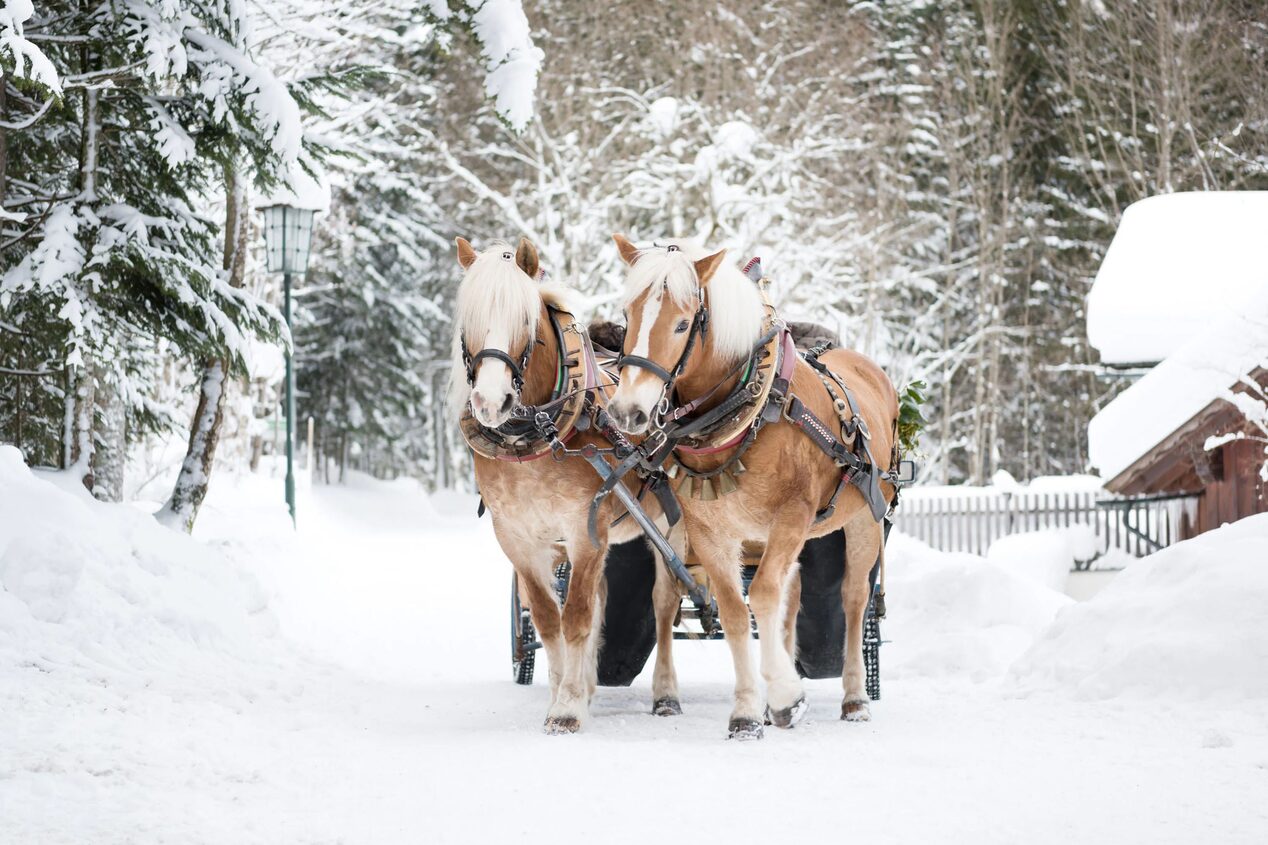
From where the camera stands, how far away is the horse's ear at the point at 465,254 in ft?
20.6

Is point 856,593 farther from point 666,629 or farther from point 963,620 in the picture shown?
point 963,620

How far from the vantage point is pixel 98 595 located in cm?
700

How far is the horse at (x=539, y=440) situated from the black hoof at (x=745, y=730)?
0.74 metres

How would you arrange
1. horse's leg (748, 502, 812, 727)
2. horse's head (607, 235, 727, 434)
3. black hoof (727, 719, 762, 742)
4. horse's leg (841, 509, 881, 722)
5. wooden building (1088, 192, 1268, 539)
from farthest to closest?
wooden building (1088, 192, 1268, 539), horse's leg (841, 509, 881, 722), horse's leg (748, 502, 812, 727), black hoof (727, 719, 762, 742), horse's head (607, 235, 727, 434)

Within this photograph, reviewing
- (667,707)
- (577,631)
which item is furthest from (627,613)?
(577,631)

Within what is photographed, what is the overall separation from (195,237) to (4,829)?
19.1 ft

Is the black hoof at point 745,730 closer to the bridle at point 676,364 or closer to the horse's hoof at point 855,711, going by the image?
the horse's hoof at point 855,711

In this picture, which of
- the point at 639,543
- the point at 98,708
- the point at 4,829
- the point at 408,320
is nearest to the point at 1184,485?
the point at 639,543

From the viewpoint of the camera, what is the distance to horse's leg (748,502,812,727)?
5.90 meters

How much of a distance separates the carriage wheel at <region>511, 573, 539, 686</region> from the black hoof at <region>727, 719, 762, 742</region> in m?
2.05

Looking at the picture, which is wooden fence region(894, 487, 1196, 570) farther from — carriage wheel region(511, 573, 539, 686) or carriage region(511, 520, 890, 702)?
carriage region(511, 520, 890, 702)

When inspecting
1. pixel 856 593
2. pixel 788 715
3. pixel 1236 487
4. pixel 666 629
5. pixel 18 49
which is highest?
pixel 18 49

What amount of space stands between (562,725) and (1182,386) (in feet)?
32.0

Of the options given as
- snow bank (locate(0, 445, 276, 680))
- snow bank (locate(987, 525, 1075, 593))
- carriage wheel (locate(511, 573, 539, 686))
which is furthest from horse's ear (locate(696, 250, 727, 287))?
snow bank (locate(987, 525, 1075, 593))
